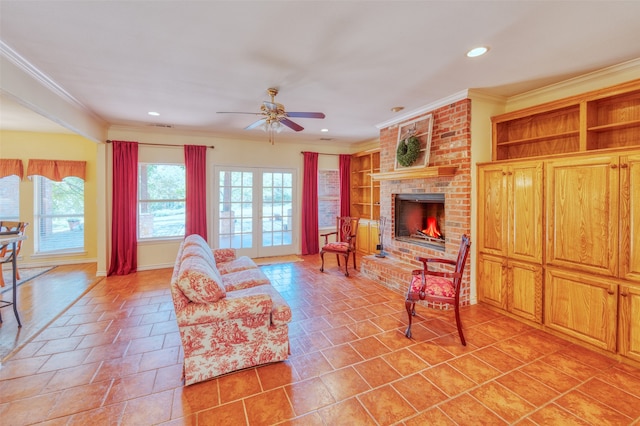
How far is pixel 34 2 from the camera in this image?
173 cm

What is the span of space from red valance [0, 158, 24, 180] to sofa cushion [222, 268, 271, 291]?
16.5 ft

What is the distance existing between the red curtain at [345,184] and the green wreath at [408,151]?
8.48 ft

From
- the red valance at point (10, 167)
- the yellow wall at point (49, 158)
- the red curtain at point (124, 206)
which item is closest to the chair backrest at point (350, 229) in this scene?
the red curtain at point (124, 206)

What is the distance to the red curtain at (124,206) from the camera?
4781mm

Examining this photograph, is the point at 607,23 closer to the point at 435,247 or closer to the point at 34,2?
the point at 435,247

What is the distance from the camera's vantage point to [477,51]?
2.32 metres

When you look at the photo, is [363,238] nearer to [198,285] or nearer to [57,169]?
[198,285]

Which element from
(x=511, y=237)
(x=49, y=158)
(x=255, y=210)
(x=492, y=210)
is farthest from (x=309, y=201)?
(x=49, y=158)

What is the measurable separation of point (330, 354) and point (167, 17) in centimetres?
286

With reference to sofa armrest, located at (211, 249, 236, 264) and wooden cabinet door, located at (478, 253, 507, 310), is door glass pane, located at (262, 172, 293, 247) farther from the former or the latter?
wooden cabinet door, located at (478, 253, 507, 310)

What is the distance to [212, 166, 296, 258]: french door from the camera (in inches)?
225

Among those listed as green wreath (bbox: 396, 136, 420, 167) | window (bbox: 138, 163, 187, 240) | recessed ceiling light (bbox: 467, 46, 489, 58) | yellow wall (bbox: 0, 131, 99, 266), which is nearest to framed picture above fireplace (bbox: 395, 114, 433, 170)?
green wreath (bbox: 396, 136, 420, 167)

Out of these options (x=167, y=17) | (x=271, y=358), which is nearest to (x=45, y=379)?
(x=271, y=358)

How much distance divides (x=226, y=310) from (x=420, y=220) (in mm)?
3363
